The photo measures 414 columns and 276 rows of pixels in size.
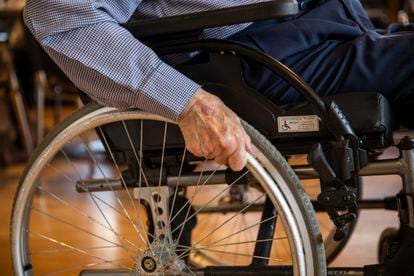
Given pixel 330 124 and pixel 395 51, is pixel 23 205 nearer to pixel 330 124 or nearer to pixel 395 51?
pixel 330 124

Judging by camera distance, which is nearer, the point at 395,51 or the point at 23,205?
the point at 395,51

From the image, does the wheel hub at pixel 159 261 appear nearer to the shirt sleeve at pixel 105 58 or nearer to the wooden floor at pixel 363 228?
the shirt sleeve at pixel 105 58

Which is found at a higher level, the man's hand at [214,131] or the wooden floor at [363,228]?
the man's hand at [214,131]

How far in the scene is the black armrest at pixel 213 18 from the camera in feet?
3.65

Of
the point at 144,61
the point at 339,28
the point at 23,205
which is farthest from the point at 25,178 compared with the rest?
the point at 339,28

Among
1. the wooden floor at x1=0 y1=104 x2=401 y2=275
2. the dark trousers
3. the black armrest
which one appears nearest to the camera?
the black armrest

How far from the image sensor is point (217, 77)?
1.26 metres

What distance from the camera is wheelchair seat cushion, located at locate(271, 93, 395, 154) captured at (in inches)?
46.7

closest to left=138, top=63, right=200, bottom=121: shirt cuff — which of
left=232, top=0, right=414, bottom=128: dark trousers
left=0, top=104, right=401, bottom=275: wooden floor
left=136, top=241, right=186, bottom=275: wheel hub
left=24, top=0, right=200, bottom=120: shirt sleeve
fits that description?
left=24, top=0, right=200, bottom=120: shirt sleeve

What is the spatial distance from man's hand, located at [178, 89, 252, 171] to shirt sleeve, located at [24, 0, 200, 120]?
0.07 ft

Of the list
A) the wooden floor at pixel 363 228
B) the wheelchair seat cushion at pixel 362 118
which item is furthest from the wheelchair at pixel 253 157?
the wooden floor at pixel 363 228

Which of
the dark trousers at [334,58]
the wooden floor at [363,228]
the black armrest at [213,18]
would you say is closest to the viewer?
the black armrest at [213,18]

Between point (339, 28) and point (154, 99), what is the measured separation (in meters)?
0.37

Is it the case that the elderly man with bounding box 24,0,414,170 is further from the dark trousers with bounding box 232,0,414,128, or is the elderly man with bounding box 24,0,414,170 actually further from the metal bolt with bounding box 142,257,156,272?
the metal bolt with bounding box 142,257,156,272
